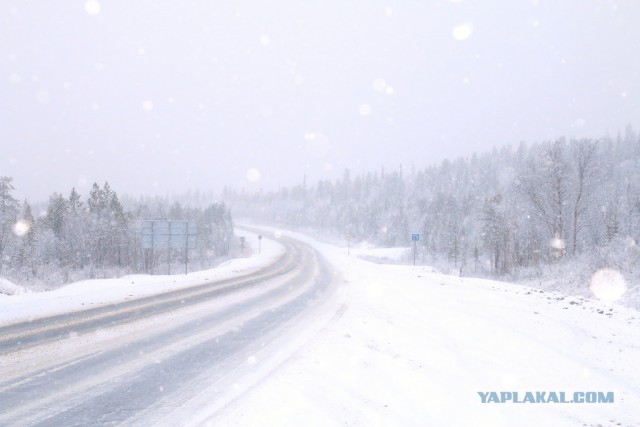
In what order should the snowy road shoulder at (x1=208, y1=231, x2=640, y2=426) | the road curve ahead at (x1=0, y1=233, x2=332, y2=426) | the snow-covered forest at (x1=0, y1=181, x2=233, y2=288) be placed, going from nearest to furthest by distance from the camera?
the snowy road shoulder at (x1=208, y1=231, x2=640, y2=426), the road curve ahead at (x1=0, y1=233, x2=332, y2=426), the snow-covered forest at (x1=0, y1=181, x2=233, y2=288)

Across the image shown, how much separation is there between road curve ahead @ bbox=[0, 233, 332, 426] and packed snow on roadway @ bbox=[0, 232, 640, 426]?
0.51 metres

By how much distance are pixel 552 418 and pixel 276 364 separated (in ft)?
13.4

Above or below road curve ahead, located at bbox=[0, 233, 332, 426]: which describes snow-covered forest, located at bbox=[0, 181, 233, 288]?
below

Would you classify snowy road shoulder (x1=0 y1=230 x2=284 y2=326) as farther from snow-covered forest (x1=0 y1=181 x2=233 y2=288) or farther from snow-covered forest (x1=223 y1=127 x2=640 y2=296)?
snow-covered forest (x1=0 y1=181 x2=233 y2=288)

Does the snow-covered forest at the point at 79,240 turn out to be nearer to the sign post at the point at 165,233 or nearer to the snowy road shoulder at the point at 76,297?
the sign post at the point at 165,233

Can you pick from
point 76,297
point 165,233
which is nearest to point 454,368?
point 76,297

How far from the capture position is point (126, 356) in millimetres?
6980

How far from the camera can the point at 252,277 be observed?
21.1 meters

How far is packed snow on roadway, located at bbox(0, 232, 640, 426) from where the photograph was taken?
15.7 feet

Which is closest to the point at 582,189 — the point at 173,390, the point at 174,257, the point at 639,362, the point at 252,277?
the point at 252,277

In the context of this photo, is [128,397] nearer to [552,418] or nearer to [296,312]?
[552,418]

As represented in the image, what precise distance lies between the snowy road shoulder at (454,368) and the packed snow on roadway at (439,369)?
0.07ft

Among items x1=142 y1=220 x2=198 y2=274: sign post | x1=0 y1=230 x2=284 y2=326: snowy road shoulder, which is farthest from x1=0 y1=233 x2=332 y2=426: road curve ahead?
x1=142 y1=220 x2=198 y2=274: sign post

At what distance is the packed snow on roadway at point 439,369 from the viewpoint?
4785 mm
